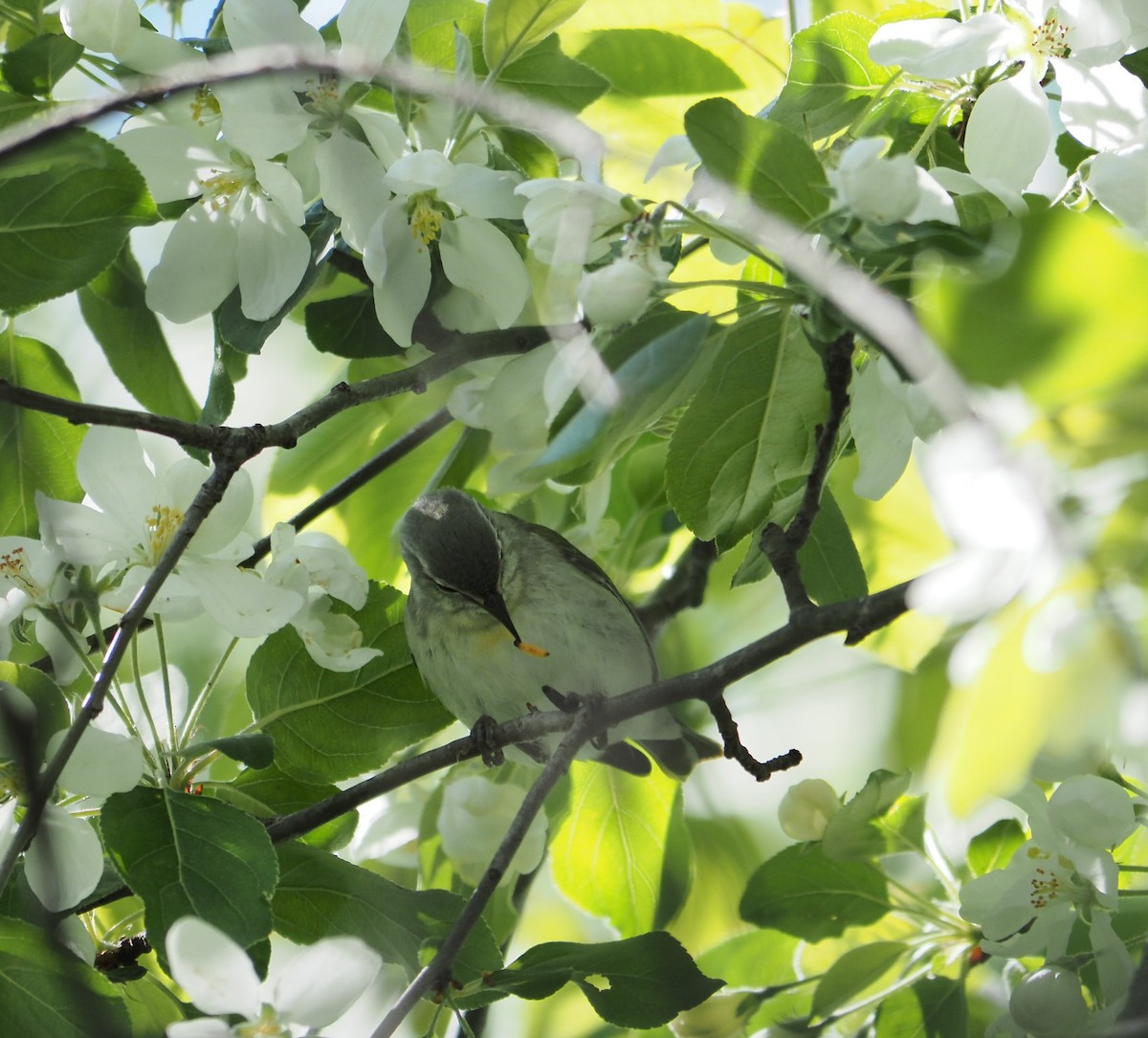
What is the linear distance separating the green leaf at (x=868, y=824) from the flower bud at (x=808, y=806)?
1.6 inches

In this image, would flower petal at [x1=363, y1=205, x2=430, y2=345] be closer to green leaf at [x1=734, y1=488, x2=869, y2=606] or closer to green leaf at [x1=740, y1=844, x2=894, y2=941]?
green leaf at [x1=734, y1=488, x2=869, y2=606]

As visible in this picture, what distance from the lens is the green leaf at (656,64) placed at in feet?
6.04

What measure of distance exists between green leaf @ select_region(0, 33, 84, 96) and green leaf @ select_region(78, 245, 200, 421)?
45cm

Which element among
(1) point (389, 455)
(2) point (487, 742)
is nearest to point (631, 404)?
(2) point (487, 742)

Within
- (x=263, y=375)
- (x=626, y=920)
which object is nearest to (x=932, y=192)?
(x=626, y=920)

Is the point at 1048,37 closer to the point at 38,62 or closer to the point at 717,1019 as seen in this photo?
the point at 38,62

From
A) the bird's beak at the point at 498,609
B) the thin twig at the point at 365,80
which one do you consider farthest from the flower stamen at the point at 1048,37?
the bird's beak at the point at 498,609

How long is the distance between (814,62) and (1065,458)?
3.36 ft

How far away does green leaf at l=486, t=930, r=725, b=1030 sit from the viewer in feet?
4.52

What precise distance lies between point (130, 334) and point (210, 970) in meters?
1.13

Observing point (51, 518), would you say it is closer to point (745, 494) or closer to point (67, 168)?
point (67, 168)

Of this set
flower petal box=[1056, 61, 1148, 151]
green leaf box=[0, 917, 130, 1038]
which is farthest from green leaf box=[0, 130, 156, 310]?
flower petal box=[1056, 61, 1148, 151]

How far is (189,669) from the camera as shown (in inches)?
117

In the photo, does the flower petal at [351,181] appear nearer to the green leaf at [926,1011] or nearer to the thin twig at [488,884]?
the thin twig at [488,884]
